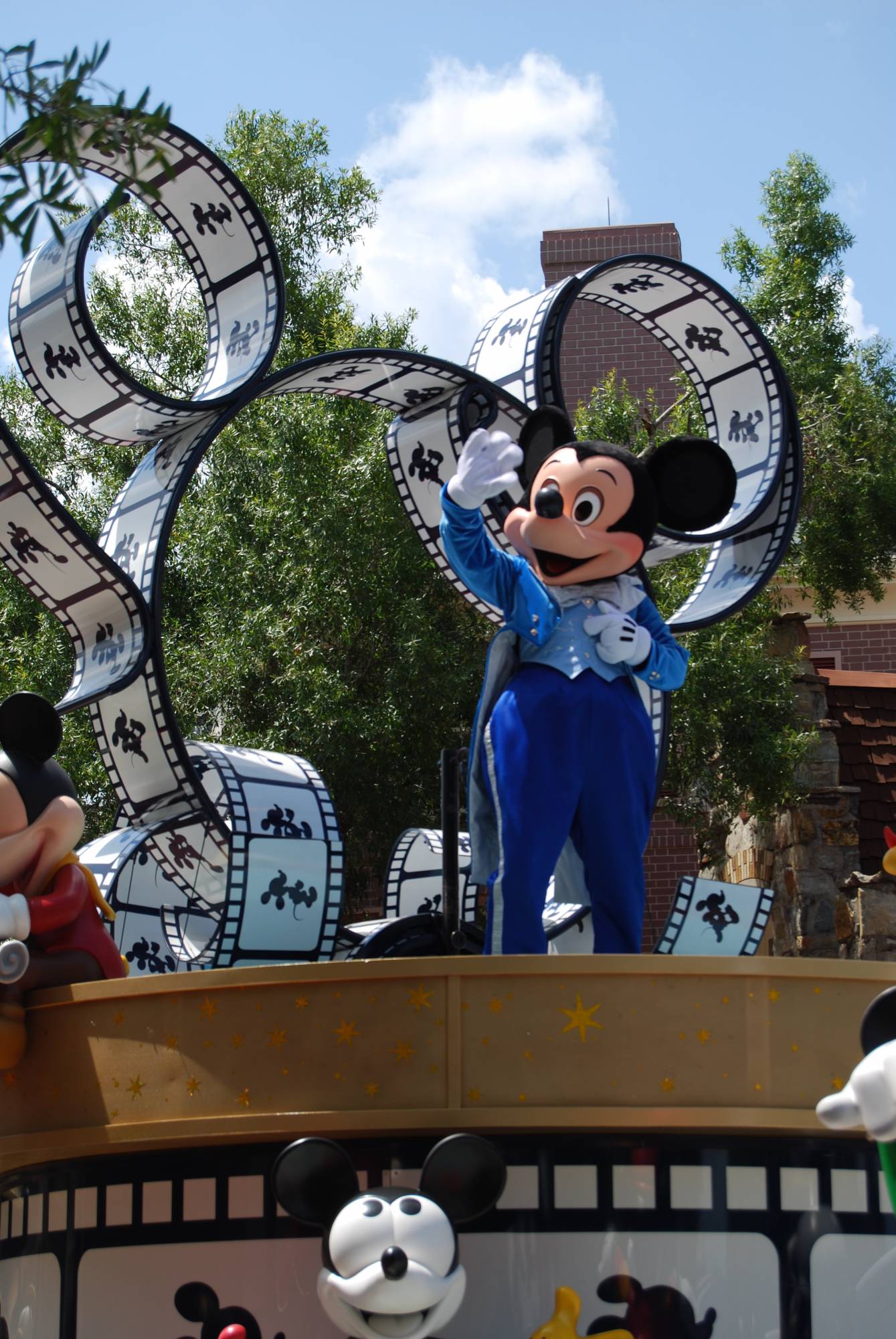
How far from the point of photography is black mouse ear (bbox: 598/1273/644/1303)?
11.2ft

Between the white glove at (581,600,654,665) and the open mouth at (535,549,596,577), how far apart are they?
160 millimetres

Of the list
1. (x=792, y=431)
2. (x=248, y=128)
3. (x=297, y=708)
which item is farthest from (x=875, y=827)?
(x=248, y=128)

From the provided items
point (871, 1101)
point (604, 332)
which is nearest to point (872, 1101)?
point (871, 1101)

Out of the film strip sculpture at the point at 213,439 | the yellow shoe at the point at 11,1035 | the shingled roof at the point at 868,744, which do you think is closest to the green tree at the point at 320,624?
the shingled roof at the point at 868,744

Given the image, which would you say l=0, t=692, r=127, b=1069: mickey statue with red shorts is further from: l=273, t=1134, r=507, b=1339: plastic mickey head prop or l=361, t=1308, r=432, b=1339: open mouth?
l=361, t=1308, r=432, b=1339: open mouth

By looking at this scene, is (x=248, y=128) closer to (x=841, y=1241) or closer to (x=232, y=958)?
(x=232, y=958)

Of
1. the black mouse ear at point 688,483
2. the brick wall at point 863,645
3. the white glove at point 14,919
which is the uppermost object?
the brick wall at point 863,645

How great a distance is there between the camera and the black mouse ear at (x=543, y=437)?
519 cm

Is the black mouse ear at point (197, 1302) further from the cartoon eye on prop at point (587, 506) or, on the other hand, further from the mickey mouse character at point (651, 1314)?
the cartoon eye on prop at point (587, 506)

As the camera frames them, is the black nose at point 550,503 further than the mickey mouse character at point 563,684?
Yes

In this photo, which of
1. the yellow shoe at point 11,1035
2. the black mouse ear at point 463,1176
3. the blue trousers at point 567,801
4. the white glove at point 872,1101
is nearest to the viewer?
the white glove at point 872,1101

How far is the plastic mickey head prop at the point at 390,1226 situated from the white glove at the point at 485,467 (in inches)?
72.2

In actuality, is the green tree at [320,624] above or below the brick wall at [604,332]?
below

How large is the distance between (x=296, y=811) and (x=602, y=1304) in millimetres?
2064
